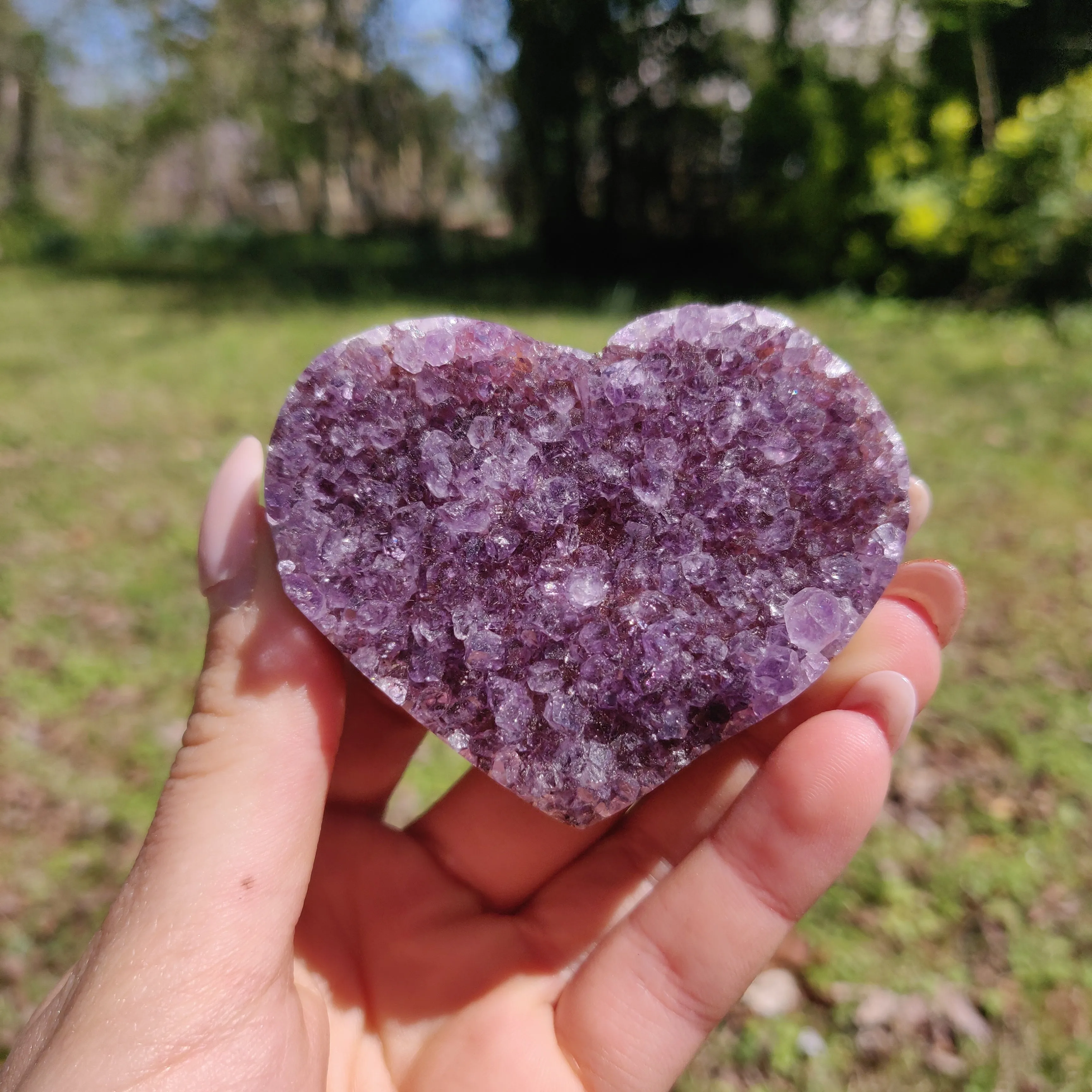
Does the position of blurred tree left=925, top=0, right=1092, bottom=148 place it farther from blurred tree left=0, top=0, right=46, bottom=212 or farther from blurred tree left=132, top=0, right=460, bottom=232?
blurred tree left=0, top=0, right=46, bottom=212

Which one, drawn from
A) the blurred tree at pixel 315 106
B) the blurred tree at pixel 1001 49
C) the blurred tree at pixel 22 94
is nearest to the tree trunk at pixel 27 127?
the blurred tree at pixel 22 94

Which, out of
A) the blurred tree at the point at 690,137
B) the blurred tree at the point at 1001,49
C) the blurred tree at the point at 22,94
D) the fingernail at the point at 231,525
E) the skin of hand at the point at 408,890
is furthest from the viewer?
the blurred tree at the point at 22,94

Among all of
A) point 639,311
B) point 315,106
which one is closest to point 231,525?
point 639,311

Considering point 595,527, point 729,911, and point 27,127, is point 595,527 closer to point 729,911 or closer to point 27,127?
point 729,911

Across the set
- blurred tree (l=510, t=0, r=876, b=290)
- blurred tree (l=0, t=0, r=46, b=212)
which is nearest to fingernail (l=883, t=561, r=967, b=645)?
blurred tree (l=510, t=0, r=876, b=290)

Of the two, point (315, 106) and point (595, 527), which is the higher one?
point (315, 106)

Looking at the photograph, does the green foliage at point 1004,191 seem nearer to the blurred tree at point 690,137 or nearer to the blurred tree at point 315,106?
the blurred tree at point 690,137

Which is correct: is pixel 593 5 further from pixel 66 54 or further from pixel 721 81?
pixel 66 54

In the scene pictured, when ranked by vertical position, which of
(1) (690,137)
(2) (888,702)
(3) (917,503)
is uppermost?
(1) (690,137)
